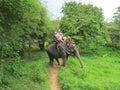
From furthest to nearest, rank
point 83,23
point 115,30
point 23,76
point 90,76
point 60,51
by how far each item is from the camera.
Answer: point 115,30
point 83,23
point 60,51
point 90,76
point 23,76

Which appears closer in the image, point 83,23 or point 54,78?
point 54,78

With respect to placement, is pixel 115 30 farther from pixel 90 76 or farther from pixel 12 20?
pixel 12 20

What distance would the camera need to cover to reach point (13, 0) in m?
15.2

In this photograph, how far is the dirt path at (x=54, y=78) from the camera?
56.7 feet

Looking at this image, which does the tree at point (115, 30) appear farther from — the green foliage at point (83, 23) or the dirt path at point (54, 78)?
the dirt path at point (54, 78)

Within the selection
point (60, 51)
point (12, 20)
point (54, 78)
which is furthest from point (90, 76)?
point (12, 20)

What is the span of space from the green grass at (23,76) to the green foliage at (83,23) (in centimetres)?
756

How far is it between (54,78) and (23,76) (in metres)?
1.63

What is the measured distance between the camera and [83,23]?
2712cm

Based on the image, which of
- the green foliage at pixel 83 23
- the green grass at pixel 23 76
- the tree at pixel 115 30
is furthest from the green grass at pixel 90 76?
the tree at pixel 115 30

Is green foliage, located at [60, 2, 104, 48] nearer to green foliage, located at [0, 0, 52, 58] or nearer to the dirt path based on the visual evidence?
the dirt path

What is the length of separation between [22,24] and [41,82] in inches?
123

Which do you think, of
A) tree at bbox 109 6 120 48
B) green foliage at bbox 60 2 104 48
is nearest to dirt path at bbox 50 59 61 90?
green foliage at bbox 60 2 104 48

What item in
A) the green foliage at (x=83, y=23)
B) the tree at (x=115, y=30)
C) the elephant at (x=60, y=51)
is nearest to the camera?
the elephant at (x=60, y=51)
